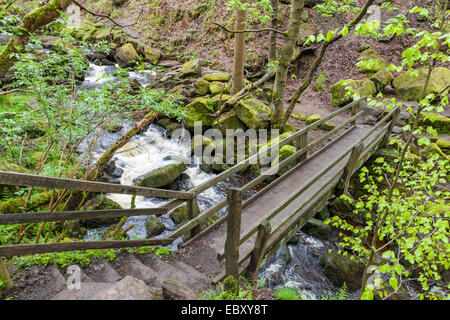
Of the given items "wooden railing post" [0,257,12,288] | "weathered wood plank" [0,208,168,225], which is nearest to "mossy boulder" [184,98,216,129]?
"weathered wood plank" [0,208,168,225]

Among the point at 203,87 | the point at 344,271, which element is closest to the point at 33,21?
the point at 203,87

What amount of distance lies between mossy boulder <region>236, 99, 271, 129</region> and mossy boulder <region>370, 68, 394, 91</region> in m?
6.48

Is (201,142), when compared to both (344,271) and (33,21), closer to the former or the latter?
(33,21)

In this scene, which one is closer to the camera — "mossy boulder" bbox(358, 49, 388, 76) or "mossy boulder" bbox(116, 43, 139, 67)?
"mossy boulder" bbox(358, 49, 388, 76)

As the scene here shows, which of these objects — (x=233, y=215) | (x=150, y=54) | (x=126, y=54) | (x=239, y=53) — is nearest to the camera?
(x=233, y=215)

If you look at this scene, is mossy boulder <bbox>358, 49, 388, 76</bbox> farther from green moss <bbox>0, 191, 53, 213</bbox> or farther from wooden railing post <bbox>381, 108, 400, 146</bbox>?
green moss <bbox>0, 191, 53, 213</bbox>

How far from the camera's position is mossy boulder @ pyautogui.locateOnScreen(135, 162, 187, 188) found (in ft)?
24.7

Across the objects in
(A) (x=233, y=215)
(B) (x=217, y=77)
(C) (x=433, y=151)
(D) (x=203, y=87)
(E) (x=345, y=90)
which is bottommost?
(C) (x=433, y=151)

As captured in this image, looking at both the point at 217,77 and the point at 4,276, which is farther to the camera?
the point at 217,77

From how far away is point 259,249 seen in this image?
369cm

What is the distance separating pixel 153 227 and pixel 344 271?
480 centimetres

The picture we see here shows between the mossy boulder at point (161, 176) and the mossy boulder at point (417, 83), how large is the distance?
10.5m

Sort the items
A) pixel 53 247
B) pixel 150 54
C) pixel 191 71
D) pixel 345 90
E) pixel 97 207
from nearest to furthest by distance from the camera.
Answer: pixel 53 247
pixel 97 207
pixel 345 90
pixel 191 71
pixel 150 54

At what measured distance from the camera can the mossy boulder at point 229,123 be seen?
31.0 ft
